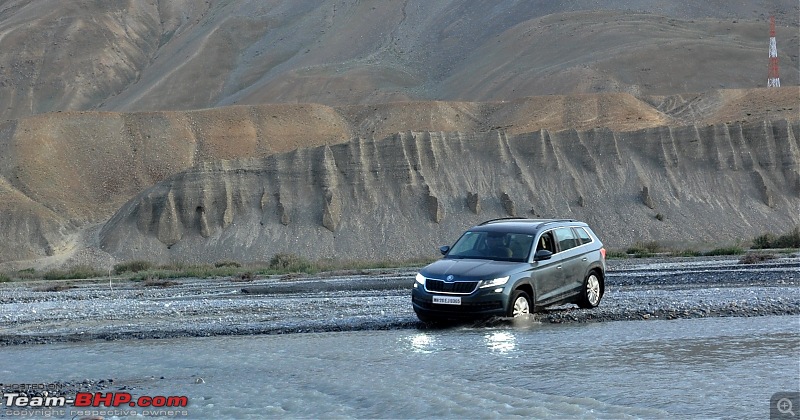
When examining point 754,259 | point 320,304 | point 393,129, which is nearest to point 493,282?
point 320,304

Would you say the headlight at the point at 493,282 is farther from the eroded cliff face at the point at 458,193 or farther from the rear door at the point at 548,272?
the eroded cliff face at the point at 458,193

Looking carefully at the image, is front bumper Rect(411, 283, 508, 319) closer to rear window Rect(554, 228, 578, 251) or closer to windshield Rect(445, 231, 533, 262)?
windshield Rect(445, 231, 533, 262)

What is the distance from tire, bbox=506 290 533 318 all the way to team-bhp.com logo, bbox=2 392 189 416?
601cm

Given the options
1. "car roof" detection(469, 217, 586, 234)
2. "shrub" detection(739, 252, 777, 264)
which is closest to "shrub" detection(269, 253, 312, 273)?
"shrub" detection(739, 252, 777, 264)

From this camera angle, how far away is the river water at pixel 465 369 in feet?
31.2

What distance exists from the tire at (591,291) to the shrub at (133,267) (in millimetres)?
33826

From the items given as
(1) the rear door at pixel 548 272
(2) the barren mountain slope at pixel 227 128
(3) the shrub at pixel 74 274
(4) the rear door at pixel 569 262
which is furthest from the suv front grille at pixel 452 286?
(2) the barren mountain slope at pixel 227 128

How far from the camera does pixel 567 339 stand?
13.6m

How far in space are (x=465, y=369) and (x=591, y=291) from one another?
20.3ft

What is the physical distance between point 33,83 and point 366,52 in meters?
40.6

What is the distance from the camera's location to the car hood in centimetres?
1479

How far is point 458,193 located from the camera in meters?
54.9

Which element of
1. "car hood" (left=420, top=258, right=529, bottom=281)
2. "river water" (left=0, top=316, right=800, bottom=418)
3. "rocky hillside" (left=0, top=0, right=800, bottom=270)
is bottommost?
"river water" (left=0, top=316, right=800, bottom=418)

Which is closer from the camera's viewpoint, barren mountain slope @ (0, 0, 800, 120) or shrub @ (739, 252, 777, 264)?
shrub @ (739, 252, 777, 264)
